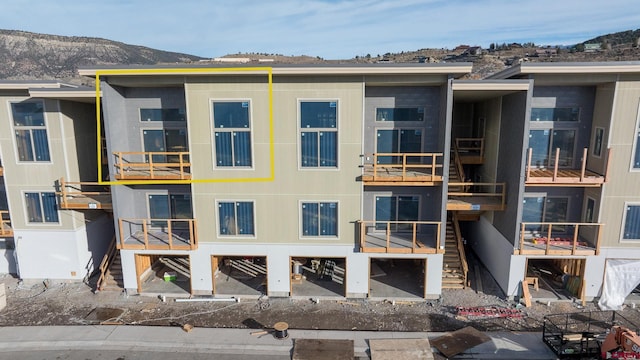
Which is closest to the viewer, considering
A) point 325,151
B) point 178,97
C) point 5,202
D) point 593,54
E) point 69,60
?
point 325,151

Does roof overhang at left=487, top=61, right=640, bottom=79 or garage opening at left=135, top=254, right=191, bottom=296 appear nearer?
roof overhang at left=487, top=61, right=640, bottom=79

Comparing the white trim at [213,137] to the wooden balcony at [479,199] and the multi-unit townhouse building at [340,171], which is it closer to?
the multi-unit townhouse building at [340,171]

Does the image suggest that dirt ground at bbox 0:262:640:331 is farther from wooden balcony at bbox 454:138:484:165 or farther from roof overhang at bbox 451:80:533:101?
roof overhang at bbox 451:80:533:101

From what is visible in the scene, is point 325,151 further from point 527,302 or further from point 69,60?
point 69,60

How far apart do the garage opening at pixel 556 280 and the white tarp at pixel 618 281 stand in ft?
2.81

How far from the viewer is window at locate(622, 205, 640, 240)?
14.4m

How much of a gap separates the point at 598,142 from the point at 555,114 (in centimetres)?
185

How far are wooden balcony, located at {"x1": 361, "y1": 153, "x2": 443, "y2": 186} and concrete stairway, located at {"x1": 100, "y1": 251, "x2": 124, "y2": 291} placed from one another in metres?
11.7

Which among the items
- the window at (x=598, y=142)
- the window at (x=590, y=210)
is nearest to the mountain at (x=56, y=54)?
the window at (x=598, y=142)

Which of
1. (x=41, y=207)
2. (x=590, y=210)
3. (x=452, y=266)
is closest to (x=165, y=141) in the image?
(x=41, y=207)

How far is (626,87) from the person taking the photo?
44.0ft

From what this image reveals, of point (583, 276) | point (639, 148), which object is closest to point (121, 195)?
point (583, 276)

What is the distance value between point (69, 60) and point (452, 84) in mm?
50641

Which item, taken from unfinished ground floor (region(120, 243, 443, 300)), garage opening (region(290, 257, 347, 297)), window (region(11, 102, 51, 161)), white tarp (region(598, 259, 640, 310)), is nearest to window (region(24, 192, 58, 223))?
window (region(11, 102, 51, 161))
